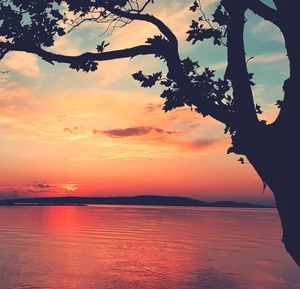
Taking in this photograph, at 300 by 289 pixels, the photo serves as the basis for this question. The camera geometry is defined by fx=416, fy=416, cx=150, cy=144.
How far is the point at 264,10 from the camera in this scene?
7121 mm

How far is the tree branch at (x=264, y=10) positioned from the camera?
6.98m

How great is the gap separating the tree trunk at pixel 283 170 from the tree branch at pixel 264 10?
6.37ft

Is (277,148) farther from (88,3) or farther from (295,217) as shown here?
(88,3)

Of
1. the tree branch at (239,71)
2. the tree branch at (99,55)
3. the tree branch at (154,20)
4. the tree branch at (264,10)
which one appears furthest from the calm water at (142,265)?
the tree branch at (264,10)

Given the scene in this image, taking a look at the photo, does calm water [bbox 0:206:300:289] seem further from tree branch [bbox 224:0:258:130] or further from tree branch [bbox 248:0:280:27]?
tree branch [bbox 248:0:280:27]

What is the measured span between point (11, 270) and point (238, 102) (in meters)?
36.2

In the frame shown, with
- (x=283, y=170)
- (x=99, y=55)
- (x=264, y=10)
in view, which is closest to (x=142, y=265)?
(x=99, y=55)

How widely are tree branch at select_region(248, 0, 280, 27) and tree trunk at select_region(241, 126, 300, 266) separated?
6.37 feet

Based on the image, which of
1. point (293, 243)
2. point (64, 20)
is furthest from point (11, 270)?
point (293, 243)

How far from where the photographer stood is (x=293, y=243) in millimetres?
6230

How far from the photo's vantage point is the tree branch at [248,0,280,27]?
698 cm

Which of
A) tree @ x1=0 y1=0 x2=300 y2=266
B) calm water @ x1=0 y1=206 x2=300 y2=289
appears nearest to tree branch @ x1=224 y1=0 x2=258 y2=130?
tree @ x1=0 y1=0 x2=300 y2=266

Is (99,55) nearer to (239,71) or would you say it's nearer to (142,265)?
(239,71)

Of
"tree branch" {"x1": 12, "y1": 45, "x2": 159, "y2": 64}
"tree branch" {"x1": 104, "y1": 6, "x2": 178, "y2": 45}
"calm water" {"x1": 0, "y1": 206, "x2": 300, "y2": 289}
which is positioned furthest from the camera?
"calm water" {"x1": 0, "y1": 206, "x2": 300, "y2": 289}
